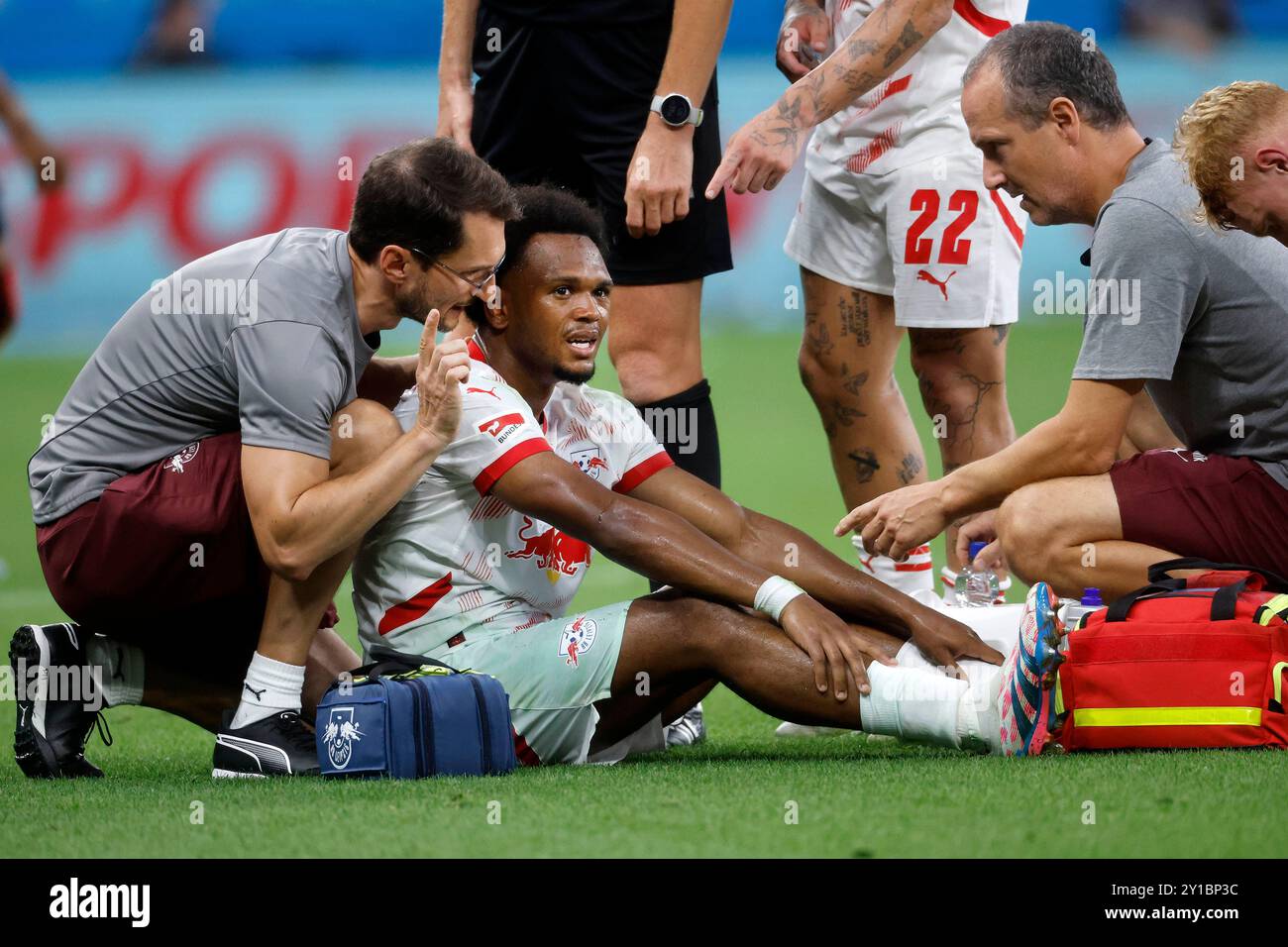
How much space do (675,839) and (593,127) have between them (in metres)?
2.28

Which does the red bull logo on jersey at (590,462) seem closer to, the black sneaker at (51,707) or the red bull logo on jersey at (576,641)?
the red bull logo on jersey at (576,641)

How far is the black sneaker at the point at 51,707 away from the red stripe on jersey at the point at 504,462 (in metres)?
1.02

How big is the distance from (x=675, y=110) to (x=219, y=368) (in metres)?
1.30

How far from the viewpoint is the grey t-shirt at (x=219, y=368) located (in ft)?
10.7

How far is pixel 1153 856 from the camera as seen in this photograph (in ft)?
7.64

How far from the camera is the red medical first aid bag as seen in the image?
10.00 ft

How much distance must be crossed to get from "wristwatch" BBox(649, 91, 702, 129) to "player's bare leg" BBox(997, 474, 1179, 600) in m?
1.21

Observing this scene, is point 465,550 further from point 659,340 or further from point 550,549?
point 659,340

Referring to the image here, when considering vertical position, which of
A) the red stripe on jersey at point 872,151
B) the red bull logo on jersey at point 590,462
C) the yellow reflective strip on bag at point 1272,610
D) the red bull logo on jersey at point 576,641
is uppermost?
the red stripe on jersey at point 872,151

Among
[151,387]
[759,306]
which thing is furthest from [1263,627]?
[759,306]

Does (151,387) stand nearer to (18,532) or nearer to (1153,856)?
(1153,856)

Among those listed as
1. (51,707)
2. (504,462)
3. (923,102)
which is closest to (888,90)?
(923,102)

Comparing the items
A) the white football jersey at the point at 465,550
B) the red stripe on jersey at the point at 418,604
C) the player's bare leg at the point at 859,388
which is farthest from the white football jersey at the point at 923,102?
the red stripe on jersey at the point at 418,604

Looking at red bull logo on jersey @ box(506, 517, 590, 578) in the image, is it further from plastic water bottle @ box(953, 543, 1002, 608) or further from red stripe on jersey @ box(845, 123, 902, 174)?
red stripe on jersey @ box(845, 123, 902, 174)
